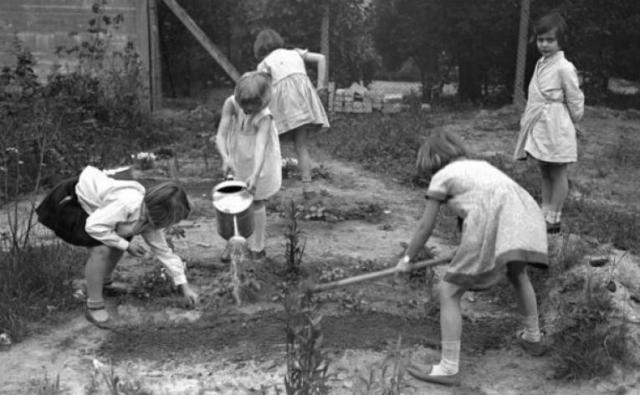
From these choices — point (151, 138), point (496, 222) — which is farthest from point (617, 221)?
point (151, 138)

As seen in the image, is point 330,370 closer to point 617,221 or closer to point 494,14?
point 617,221

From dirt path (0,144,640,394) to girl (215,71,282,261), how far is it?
0.33m

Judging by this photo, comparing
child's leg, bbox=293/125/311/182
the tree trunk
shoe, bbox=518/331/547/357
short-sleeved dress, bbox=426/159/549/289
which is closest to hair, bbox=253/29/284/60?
child's leg, bbox=293/125/311/182

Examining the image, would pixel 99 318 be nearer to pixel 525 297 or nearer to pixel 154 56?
pixel 525 297

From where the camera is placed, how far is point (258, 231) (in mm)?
4820

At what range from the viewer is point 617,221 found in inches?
211

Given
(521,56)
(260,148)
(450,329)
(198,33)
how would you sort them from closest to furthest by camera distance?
(450,329) < (260,148) < (198,33) < (521,56)

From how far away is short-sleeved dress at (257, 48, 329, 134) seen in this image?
22.1 feet

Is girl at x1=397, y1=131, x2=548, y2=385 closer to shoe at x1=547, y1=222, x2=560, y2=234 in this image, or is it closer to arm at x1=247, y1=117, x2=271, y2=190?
arm at x1=247, y1=117, x2=271, y2=190

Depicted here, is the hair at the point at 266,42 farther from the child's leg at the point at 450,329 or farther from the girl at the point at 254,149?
the child's leg at the point at 450,329

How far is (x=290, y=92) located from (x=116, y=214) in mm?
3195

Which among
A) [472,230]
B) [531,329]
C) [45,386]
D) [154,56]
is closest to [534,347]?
[531,329]

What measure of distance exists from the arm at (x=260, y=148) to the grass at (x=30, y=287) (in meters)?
1.16

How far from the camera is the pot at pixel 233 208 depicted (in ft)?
13.6
